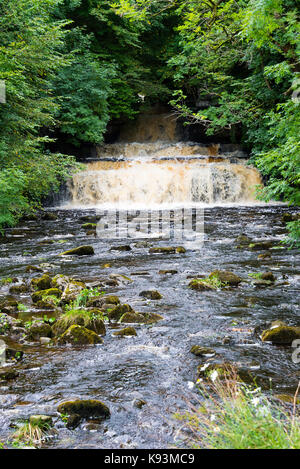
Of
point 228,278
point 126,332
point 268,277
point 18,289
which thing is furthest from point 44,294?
point 268,277

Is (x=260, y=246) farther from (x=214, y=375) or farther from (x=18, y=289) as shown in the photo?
(x=214, y=375)

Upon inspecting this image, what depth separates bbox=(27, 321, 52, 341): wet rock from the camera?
5.07 metres

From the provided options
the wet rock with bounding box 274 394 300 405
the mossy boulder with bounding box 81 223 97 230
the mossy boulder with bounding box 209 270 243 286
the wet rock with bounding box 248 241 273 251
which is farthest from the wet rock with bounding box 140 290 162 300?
the mossy boulder with bounding box 81 223 97 230

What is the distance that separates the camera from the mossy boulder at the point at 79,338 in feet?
16.1

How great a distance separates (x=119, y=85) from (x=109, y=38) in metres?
2.87

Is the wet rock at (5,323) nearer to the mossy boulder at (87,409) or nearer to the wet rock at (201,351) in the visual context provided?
the mossy boulder at (87,409)

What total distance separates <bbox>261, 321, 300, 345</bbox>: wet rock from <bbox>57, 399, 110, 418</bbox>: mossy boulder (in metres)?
2.20

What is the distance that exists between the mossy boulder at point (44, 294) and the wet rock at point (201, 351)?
2.72 metres

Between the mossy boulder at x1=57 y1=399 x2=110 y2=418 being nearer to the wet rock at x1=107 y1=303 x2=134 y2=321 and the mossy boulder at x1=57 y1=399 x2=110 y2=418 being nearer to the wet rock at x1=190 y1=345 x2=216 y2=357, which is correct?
the wet rock at x1=190 y1=345 x2=216 y2=357

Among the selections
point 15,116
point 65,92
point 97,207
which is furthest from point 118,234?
point 65,92

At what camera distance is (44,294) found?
6.59 m

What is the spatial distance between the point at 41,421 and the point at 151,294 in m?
3.71
